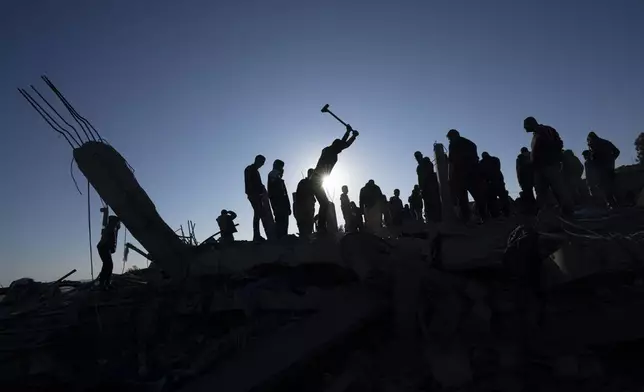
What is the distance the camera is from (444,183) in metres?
7.70

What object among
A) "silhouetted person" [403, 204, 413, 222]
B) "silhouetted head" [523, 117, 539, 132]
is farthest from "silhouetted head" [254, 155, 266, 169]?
"silhouetted person" [403, 204, 413, 222]

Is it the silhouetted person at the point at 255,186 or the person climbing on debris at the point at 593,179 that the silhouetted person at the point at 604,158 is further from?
the silhouetted person at the point at 255,186

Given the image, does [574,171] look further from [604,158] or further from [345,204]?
[345,204]

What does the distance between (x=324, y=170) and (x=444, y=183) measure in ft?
6.89

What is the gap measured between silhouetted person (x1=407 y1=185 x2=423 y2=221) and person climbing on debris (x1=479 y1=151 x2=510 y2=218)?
4870 millimetres

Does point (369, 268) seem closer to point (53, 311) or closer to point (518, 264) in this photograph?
point (518, 264)

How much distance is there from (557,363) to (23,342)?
19.6 feet

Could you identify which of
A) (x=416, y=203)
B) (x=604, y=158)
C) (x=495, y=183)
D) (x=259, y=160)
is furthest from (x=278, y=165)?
(x=416, y=203)

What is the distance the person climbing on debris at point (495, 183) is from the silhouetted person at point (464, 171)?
1.04 meters

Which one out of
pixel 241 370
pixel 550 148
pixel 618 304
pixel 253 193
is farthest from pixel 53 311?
pixel 550 148

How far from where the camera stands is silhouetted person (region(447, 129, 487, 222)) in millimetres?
6855

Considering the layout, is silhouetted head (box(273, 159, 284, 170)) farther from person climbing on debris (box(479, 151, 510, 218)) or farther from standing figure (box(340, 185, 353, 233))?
standing figure (box(340, 185, 353, 233))

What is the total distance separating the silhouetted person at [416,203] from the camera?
13648 millimetres

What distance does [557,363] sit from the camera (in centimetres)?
325
